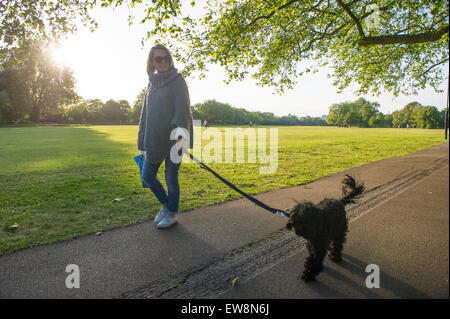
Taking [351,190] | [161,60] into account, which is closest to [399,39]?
[351,190]

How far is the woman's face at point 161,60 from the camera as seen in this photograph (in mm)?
3783

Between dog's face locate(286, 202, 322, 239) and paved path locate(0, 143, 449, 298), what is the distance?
54 centimetres

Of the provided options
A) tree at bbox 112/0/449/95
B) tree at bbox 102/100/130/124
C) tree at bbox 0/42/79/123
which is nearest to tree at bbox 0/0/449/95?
tree at bbox 112/0/449/95

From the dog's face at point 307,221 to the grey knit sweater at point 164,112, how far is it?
2049 millimetres

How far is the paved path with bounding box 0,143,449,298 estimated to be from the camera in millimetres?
2424

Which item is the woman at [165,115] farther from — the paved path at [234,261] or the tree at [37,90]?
the tree at [37,90]

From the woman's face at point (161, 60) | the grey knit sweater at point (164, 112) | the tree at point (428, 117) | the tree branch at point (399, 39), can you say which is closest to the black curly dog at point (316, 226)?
the grey knit sweater at point (164, 112)

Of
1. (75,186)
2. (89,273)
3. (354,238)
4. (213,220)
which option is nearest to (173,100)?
(213,220)

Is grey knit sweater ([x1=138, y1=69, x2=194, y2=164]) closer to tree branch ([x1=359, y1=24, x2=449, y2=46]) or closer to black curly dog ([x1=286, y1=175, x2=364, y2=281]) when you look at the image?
black curly dog ([x1=286, y1=175, x2=364, y2=281])

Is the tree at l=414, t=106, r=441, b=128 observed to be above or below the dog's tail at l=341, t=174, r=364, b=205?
above

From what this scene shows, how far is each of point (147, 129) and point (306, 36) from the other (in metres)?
9.33

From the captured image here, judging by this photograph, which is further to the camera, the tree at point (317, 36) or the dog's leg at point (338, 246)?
the tree at point (317, 36)

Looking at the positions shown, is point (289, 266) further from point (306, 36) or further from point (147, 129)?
point (306, 36)

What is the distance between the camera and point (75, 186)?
677 cm
